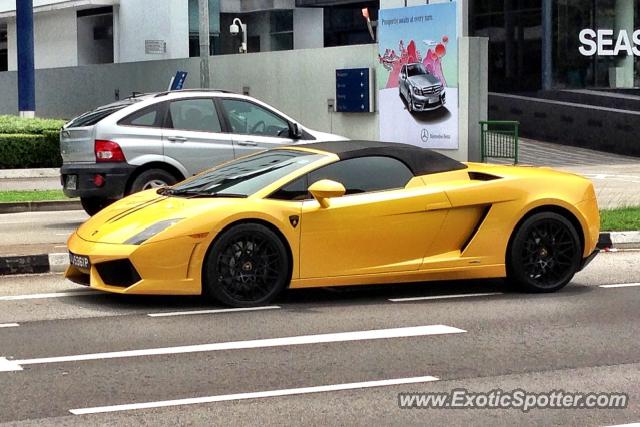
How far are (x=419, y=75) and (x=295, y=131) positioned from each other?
38.1ft

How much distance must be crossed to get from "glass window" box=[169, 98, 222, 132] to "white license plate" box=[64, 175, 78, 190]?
1.37 meters

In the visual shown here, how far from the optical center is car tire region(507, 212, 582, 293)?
1020 centimetres

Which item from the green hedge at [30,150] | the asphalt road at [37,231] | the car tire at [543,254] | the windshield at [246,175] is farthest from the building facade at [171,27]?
the car tire at [543,254]

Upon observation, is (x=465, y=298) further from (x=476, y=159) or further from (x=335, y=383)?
(x=476, y=159)

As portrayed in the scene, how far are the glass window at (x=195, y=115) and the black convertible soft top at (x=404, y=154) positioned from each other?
211 inches

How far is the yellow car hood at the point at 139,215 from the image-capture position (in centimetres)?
942

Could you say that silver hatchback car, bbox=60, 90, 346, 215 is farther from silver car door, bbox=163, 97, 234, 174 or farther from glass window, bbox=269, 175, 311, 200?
glass window, bbox=269, 175, 311, 200

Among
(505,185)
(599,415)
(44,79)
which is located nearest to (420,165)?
(505,185)

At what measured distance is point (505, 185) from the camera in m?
10.2

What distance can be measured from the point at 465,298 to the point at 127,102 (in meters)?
7.06

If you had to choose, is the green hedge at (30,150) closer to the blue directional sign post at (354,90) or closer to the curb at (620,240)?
the blue directional sign post at (354,90)

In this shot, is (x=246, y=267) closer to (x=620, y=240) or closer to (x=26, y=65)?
(x=620, y=240)

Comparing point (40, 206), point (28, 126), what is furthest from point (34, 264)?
point (28, 126)

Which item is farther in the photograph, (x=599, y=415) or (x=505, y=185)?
(x=505, y=185)
